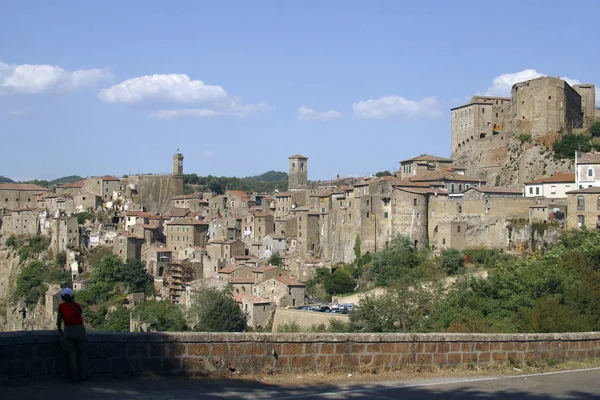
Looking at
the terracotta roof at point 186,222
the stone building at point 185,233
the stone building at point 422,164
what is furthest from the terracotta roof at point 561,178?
the terracotta roof at point 186,222

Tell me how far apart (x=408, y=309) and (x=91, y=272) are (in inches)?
1580

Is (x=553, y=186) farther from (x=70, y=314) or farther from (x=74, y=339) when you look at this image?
(x=74, y=339)

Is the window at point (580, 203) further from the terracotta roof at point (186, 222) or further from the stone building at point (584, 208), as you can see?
the terracotta roof at point (186, 222)

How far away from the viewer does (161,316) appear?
59.9 meters

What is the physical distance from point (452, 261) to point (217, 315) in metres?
15.3

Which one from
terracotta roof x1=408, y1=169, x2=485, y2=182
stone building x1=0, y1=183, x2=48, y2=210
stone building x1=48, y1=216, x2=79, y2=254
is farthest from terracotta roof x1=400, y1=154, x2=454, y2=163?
stone building x1=0, y1=183, x2=48, y2=210

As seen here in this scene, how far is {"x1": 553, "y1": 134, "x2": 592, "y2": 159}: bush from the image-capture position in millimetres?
64875

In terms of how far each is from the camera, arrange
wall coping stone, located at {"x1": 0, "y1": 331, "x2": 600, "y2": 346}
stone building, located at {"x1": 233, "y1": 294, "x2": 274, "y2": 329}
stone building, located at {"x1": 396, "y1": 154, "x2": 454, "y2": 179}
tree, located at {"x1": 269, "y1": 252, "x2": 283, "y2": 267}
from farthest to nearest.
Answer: stone building, located at {"x1": 396, "y1": 154, "x2": 454, "y2": 179} → tree, located at {"x1": 269, "y1": 252, "x2": 283, "y2": 267} → stone building, located at {"x1": 233, "y1": 294, "x2": 274, "y2": 329} → wall coping stone, located at {"x1": 0, "y1": 331, "x2": 600, "y2": 346}

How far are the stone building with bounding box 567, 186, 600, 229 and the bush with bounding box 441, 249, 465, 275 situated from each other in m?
6.91

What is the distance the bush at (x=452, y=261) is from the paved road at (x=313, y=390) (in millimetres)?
39917

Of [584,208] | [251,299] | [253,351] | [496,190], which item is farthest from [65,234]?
[253,351]

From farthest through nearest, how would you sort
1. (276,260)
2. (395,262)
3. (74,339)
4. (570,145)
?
(276,260), (570,145), (395,262), (74,339)

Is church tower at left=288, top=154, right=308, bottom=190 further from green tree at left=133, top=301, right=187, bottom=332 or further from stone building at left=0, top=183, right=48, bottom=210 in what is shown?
green tree at left=133, top=301, right=187, bottom=332

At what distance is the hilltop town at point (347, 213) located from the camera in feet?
181
